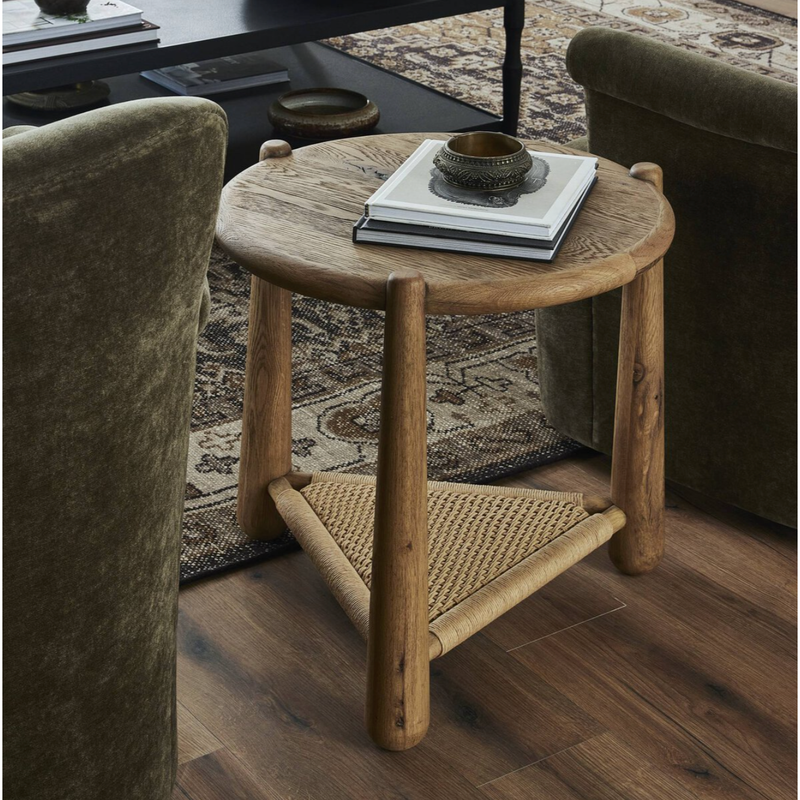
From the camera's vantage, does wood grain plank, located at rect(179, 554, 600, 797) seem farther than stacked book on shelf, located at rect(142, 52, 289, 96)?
No

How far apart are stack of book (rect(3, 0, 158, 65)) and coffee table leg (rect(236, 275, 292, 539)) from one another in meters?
1.03

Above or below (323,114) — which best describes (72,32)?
above

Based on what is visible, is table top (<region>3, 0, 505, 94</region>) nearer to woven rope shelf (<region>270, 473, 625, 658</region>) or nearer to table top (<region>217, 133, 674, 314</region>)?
table top (<region>217, 133, 674, 314</region>)

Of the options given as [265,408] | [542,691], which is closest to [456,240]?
[265,408]

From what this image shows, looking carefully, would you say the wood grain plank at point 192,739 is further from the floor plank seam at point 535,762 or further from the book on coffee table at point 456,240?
the book on coffee table at point 456,240

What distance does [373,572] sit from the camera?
4.03 feet

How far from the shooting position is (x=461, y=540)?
146 cm

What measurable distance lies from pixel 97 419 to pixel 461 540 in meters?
0.70

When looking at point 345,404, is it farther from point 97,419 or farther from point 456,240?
A: point 97,419

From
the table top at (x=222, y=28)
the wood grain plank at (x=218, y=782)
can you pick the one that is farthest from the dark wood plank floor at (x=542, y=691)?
the table top at (x=222, y=28)

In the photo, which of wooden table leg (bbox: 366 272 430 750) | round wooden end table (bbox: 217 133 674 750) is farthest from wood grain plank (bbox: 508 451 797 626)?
wooden table leg (bbox: 366 272 430 750)

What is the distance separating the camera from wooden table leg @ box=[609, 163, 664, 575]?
1.42 meters

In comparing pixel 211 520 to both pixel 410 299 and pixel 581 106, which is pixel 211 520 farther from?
pixel 581 106

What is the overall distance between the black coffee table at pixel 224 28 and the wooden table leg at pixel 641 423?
1.24 metres
